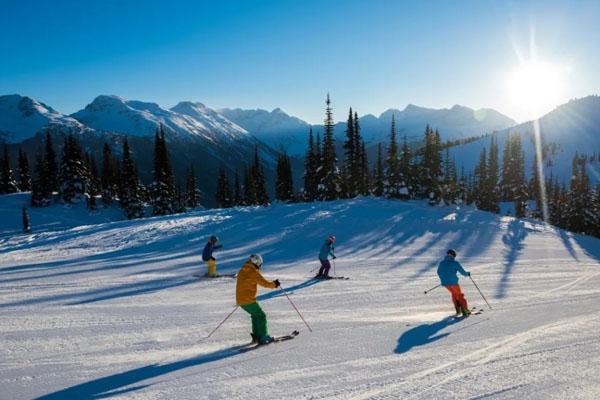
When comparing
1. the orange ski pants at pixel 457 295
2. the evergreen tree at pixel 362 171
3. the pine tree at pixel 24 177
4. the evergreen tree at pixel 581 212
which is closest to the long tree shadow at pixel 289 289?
the orange ski pants at pixel 457 295

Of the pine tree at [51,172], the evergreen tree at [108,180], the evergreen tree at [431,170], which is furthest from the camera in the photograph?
the evergreen tree at [108,180]

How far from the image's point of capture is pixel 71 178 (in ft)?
202

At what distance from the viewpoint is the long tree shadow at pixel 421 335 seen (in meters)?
8.83

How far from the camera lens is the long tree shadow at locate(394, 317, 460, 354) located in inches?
348

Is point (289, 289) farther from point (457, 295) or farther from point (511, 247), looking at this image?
point (511, 247)

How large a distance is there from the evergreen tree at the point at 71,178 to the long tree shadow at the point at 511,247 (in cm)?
5783

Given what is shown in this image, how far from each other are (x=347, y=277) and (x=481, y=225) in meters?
21.2

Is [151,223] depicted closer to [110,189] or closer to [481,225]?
[481,225]

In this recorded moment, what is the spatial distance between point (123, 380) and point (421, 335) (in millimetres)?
6397

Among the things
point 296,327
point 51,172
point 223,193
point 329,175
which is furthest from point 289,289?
point 51,172

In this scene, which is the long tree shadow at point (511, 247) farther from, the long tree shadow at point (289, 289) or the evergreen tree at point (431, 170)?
the evergreen tree at point (431, 170)

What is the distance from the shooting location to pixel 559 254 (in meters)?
27.7

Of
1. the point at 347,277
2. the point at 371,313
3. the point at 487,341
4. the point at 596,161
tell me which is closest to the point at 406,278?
the point at 347,277

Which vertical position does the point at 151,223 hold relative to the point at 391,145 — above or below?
below
